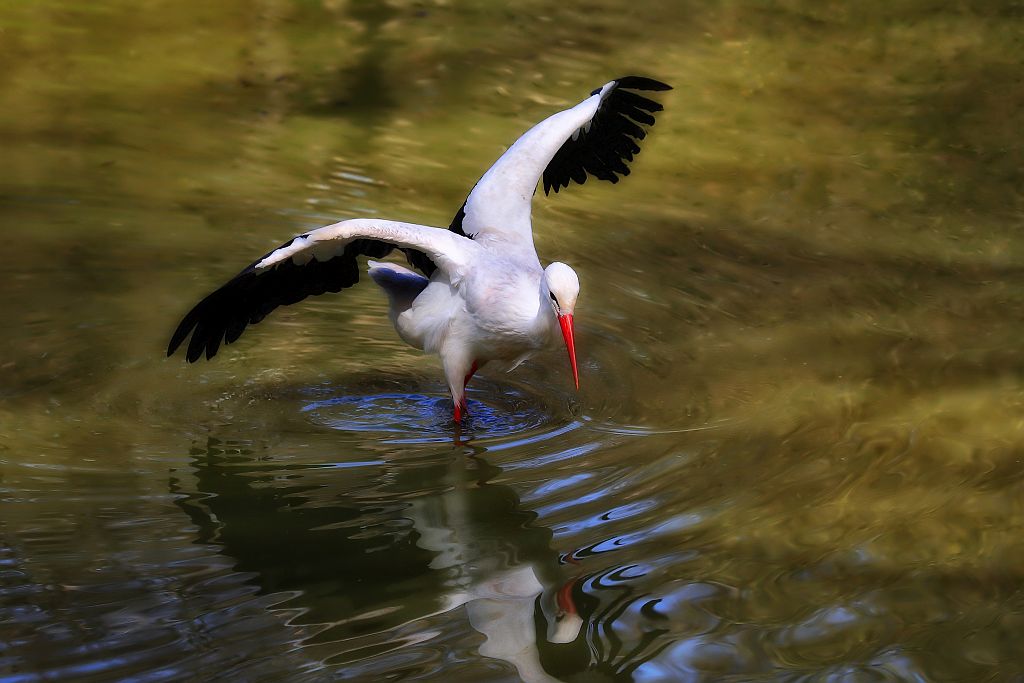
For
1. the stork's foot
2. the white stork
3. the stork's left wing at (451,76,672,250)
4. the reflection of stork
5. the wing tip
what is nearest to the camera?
the reflection of stork

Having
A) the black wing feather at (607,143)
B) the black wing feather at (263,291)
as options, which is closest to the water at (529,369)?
the black wing feather at (263,291)

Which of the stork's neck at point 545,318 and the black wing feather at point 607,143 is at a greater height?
the black wing feather at point 607,143

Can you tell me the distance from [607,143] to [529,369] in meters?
1.24

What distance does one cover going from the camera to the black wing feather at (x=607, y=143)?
21.3ft

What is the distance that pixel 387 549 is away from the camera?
4312 mm

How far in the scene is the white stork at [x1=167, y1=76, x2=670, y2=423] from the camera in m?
4.97

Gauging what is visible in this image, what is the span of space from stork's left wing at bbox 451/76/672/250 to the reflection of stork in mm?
1193

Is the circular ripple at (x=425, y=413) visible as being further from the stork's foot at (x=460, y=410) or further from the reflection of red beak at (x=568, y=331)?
the reflection of red beak at (x=568, y=331)

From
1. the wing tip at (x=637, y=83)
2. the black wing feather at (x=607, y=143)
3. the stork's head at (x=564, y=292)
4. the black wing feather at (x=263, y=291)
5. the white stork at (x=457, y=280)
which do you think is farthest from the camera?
the black wing feather at (x=607, y=143)

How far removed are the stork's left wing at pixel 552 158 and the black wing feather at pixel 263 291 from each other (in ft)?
1.32

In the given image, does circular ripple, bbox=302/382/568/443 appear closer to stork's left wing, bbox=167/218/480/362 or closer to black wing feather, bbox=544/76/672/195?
stork's left wing, bbox=167/218/480/362

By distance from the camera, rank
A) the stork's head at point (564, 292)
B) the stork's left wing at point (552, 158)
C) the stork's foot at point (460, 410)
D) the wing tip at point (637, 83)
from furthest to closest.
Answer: the wing tip at point (637, 83), the stork's left wing at point (552, 158), the stork's foot at point (460, 410), the stork's head at point (564, 292)

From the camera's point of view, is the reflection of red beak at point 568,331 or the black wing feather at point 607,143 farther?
the black wing feather at point 607,143

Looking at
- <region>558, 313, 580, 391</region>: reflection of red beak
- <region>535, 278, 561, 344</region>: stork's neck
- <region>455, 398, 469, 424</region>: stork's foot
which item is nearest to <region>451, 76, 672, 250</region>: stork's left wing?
<region>535, 278, 561, 344</region>: stork's neck
